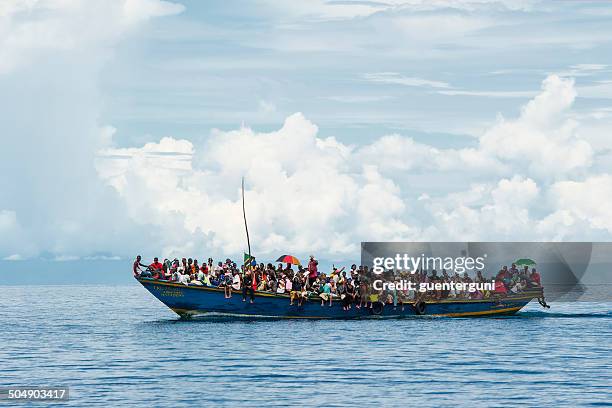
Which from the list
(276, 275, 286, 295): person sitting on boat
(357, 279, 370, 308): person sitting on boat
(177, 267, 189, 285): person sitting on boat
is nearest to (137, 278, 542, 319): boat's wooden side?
(177, 267, 189, 285): person sitting on boat

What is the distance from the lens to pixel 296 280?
64250 mm

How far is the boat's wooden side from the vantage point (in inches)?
2517

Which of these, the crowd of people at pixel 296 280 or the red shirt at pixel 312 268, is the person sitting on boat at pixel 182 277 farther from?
the red shirt at pixel 312 268

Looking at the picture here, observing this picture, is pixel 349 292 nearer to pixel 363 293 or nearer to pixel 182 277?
A: pixel 363 293

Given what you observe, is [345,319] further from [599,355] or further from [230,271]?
[599,355]

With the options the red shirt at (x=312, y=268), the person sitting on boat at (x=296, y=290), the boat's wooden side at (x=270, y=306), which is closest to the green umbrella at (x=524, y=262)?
the boat's wooden side at (x=270, y=306)

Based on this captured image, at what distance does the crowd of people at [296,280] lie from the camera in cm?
6375

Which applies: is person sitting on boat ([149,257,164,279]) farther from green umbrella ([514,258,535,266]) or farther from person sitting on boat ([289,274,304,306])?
green umbrella ([514,258,535,266])

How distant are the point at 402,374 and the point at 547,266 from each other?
1780 inches

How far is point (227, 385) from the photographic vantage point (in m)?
41.5

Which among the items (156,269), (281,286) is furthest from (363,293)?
(156,269)

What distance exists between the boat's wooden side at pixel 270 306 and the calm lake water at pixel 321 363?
0.80 m

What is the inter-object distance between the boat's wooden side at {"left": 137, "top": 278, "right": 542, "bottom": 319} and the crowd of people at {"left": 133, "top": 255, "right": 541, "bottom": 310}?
1.22 feet

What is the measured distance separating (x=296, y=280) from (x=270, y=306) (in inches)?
95.7
